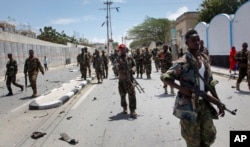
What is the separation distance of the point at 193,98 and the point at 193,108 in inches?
4.4

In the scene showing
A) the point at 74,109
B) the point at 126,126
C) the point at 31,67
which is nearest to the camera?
the point at 126,126

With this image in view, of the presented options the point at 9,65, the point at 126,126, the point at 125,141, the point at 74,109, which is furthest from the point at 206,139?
the point at 9,65

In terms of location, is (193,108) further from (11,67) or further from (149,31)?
(149,31)

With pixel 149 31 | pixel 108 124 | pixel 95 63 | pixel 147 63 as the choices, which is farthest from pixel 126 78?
pixel 149 31

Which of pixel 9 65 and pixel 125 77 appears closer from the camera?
pixel 125 77

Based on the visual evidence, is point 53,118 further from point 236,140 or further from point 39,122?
point 236,140

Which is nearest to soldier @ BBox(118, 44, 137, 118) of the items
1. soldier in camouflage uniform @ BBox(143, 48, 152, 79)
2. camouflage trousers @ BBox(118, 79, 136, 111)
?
camouflage trousers @ BBox(118, 79, 136, 111)

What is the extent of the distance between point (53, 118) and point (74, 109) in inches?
53.4

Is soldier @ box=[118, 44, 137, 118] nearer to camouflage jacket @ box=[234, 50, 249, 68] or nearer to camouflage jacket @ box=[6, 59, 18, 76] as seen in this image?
camouflage jacket @ box=[234, 50, 249, 68]

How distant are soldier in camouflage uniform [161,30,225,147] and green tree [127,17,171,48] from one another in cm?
8863

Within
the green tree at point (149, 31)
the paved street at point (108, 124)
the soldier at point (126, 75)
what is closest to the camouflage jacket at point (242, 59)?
the paved street at point (108, 124)

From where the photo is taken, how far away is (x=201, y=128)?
4359 millimetres

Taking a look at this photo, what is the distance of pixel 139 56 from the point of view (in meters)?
22.8

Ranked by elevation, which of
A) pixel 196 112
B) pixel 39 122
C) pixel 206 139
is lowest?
pixel 39 122
